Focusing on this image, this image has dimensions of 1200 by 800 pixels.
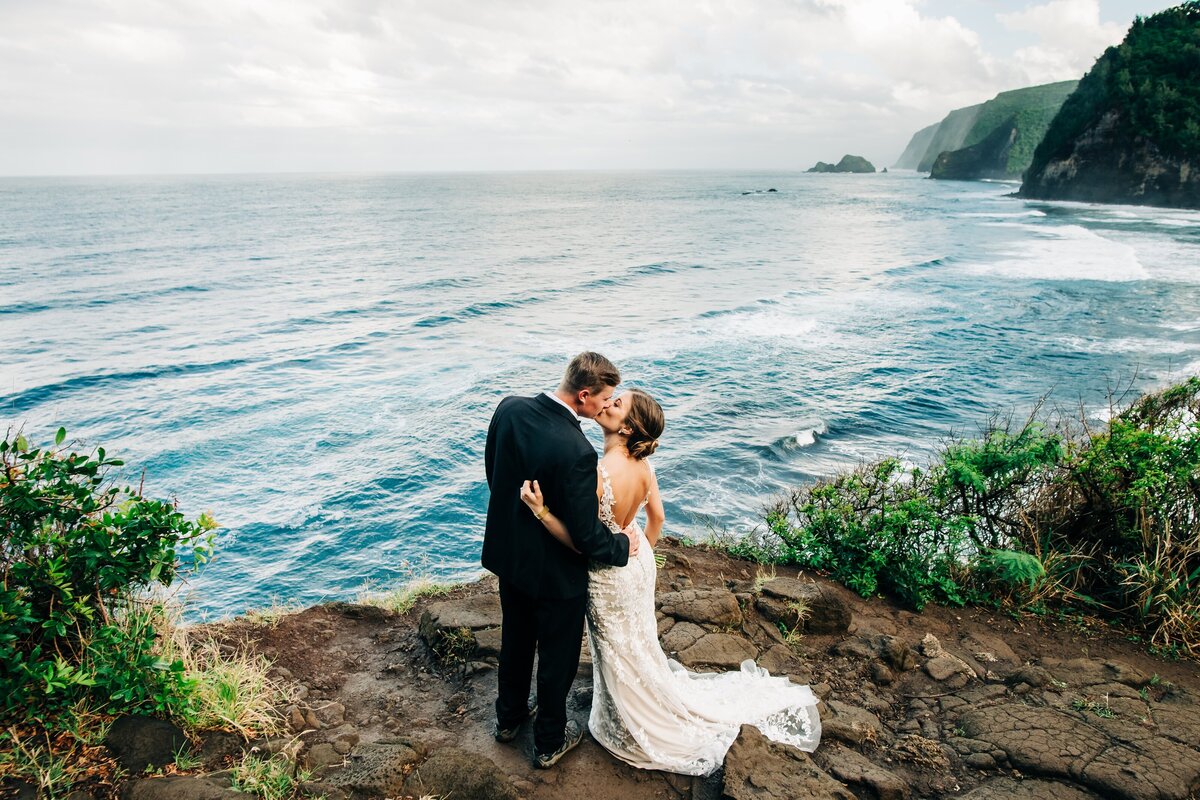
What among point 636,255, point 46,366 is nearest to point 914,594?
point 46,366

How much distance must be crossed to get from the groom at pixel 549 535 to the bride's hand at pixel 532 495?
0.07 m

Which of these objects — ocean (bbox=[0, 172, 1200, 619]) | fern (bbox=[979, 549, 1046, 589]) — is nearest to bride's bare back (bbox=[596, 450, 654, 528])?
fern (bbox=[979, 549, 1046, 589])

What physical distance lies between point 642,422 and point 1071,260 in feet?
142

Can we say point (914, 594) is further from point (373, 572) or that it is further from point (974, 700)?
point (373, 572)

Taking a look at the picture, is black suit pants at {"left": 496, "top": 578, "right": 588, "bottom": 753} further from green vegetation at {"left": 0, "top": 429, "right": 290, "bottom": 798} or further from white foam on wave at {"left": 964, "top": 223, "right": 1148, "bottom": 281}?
white foam on wave at {"left": 964, "top": 223, "right": 1148, "bottom": 281}

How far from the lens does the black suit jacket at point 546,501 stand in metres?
3.66

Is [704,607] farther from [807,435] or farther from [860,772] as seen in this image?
[807,435]

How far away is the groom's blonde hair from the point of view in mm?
3738

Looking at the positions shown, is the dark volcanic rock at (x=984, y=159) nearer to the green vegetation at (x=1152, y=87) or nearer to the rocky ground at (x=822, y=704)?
the green vegetation at (x=1152, y=87)

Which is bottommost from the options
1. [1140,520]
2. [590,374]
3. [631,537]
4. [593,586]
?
[1140,520]

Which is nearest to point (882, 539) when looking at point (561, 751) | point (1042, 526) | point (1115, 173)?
point (1042, 526)

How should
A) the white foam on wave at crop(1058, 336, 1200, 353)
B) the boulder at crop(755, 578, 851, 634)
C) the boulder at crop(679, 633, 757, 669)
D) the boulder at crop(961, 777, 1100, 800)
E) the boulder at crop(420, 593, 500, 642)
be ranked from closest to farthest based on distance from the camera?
1. the boulder at crop(961, 777, 1100, 800)
2. the boulder at crop(679, 633, 757, 669)
3. the boulder at crop(420, 593, 500, 642)
4. the boulder at crop(755, 578, 851, 634)
5. the white foam on wave at crop(1058, 336, 1200, 353)

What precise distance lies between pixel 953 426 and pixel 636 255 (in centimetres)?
3334

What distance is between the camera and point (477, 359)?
75.0 feet
